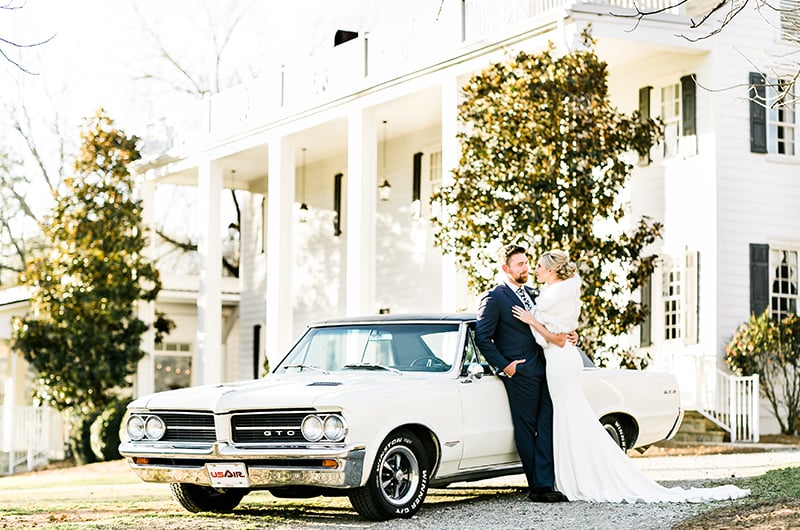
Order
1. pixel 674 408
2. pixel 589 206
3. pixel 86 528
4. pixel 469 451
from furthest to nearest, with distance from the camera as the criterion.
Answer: pixel 589 206 < pixel 674 408 < pixel 469 451 < pixel 86 528

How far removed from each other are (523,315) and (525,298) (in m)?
0.29

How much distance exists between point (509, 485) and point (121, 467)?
11.9 m

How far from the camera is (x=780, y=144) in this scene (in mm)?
20422

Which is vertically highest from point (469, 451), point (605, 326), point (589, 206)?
point (589, 206)

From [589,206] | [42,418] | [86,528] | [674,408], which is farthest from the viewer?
[42,418]

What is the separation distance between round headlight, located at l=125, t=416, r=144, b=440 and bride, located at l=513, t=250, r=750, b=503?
3.10m

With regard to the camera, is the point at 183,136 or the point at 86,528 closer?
the point at 86,528

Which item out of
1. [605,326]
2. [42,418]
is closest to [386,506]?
[605,326]

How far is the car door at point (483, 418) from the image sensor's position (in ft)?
31.6

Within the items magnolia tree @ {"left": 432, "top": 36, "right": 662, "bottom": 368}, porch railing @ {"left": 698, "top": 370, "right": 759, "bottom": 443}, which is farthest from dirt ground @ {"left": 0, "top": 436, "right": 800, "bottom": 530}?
porch railing @ {"left": 698, "top": 370, "right": 759, "bottom": 443}

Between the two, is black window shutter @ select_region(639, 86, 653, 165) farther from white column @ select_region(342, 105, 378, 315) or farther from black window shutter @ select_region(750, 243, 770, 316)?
white column @ select_region(342, 105, 378, 315)

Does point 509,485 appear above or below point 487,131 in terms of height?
below

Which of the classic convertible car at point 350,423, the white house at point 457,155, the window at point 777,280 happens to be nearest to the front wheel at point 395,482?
the classic convertible car at point 350,423

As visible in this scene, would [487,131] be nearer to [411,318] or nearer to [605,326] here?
[605,326]
